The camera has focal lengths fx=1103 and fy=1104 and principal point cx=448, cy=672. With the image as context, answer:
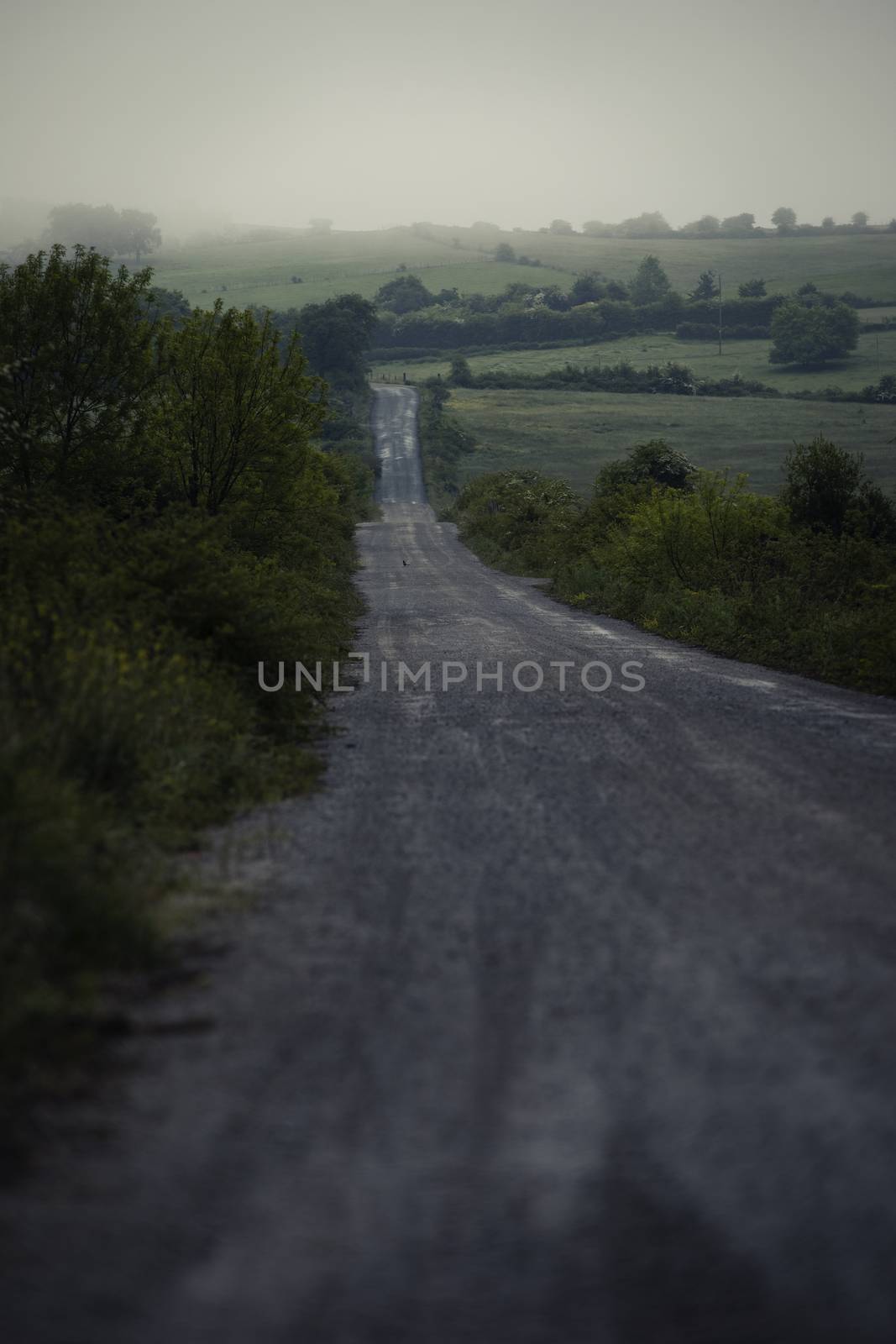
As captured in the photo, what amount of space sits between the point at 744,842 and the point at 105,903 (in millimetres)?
3631

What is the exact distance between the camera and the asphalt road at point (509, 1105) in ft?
8.88

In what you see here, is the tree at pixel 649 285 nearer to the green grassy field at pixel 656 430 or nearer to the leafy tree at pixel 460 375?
the leafy tree at pixel 460 375

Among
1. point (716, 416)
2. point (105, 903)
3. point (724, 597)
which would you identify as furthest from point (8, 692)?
point (716, 416)

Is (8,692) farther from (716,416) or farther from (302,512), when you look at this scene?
(716,416)

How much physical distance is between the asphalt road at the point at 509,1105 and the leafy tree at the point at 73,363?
9.92 m

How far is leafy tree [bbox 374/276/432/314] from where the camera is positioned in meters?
150

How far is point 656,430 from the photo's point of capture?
246 ft

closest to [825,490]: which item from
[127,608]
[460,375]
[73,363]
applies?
[73,363]

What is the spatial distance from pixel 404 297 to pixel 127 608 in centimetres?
14979

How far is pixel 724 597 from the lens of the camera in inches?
758

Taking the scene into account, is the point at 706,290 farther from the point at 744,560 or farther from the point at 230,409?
the point at 230,409

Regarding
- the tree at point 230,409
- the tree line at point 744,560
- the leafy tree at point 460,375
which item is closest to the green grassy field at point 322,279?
the leafy tree at point 460,375

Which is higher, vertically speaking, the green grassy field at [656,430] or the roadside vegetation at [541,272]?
the roadside vegetation at [541,272]

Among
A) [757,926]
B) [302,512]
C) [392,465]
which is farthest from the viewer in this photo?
[392,465]
